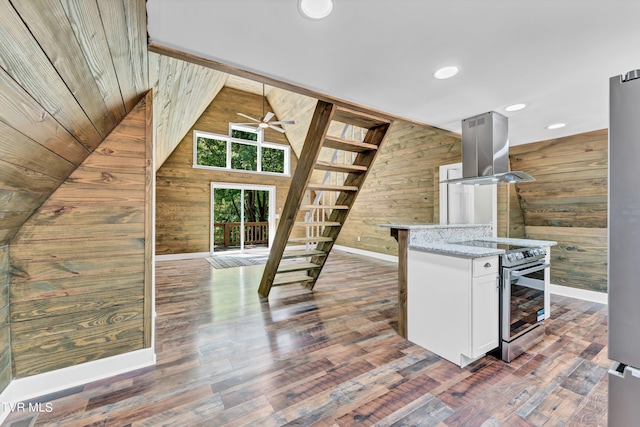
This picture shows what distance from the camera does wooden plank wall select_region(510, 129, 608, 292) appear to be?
340cm

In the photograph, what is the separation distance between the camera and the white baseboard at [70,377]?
5.32 feet

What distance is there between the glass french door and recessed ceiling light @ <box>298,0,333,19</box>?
626cm

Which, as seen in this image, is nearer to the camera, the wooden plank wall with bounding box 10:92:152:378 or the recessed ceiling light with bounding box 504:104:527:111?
the wooden plank wall with bounding box 10:92:152:378

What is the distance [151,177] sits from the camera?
1992 millimetres

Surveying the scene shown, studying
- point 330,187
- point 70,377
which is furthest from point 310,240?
point 70,377

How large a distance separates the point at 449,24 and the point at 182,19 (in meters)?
1.45

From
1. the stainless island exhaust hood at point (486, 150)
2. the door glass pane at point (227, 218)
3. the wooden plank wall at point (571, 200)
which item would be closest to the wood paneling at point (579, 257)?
the wooden plank wall at point (571, 200)

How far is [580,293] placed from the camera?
12.2 ft

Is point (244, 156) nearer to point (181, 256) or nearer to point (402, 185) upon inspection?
point (181, 256)

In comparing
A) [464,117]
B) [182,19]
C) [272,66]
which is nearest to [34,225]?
[182,19]

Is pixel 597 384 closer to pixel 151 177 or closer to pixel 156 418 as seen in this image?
pixel 156 418

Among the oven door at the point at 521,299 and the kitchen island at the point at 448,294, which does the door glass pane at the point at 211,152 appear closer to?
the kitchen island at the point at 448,294

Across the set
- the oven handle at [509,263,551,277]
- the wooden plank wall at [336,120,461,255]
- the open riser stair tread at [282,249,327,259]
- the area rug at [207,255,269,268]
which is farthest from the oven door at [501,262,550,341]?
the area rug at [207,255,269,268]

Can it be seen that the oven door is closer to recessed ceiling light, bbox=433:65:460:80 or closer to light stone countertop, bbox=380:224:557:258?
light stone countertop, bbox=380:224:557:258
